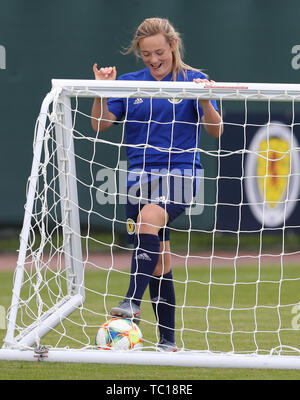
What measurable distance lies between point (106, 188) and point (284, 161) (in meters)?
1.97

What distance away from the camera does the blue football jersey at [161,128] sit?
3.85m

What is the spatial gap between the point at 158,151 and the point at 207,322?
2.82 ft

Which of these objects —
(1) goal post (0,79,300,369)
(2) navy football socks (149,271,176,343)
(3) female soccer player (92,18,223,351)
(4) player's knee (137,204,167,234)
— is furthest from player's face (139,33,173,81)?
(2) navy football socks (149,271,176,343)

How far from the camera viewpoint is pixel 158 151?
152 inches

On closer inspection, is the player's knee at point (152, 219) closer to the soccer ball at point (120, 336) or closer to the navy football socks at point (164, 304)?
the navy football socks at point (164, 304)

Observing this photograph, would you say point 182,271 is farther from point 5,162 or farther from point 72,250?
point 72,250

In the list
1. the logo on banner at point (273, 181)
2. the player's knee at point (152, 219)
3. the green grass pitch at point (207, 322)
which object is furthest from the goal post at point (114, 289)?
the logo on banner at point (273, 181)

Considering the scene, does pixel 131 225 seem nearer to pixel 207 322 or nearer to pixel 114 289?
pixel 207 322

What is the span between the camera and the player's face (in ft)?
12.3

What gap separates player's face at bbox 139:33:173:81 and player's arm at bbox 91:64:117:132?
175 mm

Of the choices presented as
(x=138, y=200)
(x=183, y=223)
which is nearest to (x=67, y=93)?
(x=138, y=200)

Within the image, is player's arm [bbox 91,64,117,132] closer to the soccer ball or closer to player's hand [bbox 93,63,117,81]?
player's hand [bbox 93,63,117,81]

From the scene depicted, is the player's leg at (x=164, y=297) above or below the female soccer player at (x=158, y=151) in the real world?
below

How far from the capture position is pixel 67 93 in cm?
384
